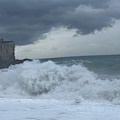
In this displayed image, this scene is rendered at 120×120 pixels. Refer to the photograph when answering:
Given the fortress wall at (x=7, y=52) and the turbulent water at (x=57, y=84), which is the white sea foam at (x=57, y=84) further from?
the fortress wall at (x=7, y=52)

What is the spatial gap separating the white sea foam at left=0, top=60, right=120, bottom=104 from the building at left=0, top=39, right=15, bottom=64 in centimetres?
2746

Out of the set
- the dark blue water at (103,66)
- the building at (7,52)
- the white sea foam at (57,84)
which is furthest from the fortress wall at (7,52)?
the white sea foam at (57,84)

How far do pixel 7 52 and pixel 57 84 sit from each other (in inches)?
1279

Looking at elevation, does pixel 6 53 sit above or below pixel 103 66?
above

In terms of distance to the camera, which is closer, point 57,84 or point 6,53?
point 57,84

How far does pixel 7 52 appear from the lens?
4753 cm

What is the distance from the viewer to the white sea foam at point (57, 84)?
43.5 feet

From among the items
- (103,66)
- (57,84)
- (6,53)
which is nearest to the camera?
(57,84)

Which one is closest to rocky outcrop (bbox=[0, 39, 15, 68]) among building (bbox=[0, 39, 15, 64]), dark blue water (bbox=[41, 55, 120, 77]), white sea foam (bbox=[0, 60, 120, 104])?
building (bbox=[0, 39, 15, 64])

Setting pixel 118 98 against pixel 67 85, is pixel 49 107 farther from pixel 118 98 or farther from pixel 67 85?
pixel 67 85

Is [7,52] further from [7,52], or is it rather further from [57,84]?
[57,84]

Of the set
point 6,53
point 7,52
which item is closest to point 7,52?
point 7,52

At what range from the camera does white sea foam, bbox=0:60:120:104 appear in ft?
43.5

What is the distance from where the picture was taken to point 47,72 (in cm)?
1750
